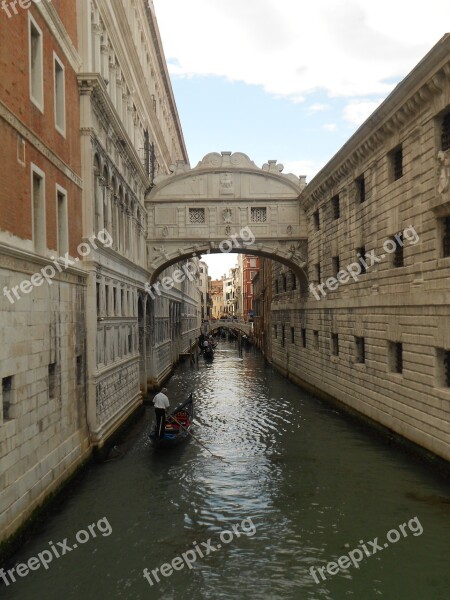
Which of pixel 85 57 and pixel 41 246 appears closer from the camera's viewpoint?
pixel 41 246

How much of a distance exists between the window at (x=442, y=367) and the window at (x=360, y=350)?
17.4ft

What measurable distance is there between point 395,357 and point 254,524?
697 cm

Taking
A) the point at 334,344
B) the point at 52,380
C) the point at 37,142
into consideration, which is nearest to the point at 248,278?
the point at 334,344

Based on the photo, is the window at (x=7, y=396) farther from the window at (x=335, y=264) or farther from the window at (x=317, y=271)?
the window at (x=317, y=271)

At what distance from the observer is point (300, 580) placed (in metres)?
7.75

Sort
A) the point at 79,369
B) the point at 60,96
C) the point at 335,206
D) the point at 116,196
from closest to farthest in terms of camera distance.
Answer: the point at 60,96, the point at 79,369, the point at 116,196, the point at 335,206

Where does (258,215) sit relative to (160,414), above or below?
above

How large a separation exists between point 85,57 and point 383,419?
38.9ft

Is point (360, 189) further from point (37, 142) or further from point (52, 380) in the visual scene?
point (52, 380)

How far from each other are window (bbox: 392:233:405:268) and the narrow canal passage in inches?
187

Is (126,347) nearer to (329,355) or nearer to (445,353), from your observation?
(329,355)

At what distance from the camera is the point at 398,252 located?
14.7m

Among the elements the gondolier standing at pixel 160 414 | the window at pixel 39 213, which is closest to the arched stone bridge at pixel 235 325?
the gondolier standing at pixel 160 414

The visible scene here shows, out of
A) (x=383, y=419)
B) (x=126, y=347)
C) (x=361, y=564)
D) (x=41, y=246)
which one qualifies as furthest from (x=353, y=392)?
(x=41, y=246)
